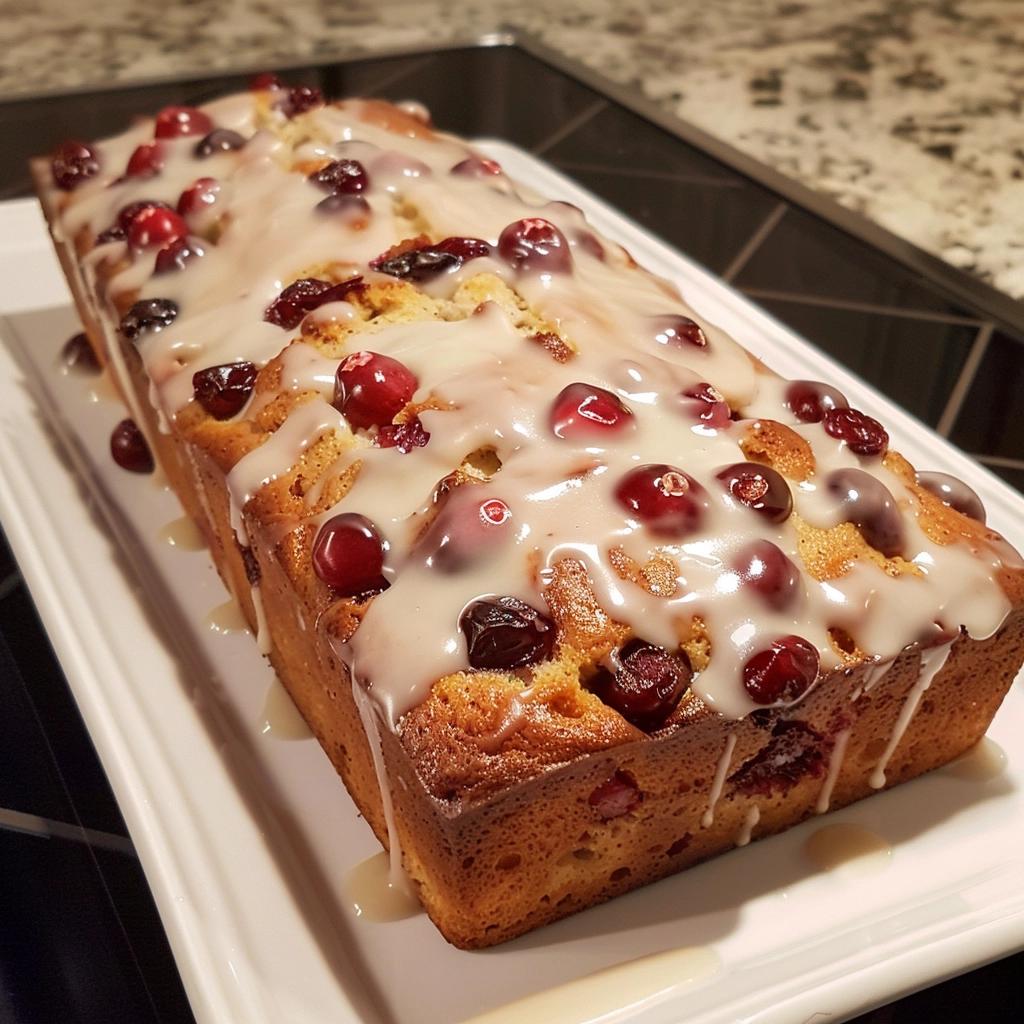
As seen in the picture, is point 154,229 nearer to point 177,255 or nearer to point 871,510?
point 177,255

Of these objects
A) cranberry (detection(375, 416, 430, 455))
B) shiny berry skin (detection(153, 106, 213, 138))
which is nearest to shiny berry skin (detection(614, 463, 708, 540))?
cranberry (detection(375, 416, 430, 455))

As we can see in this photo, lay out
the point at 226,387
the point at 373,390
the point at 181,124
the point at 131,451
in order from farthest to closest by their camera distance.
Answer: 1. the point at 181,124
2. the point at 131,451
3. the point at 226,387
4. the point at 373,390

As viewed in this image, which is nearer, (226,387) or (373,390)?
(373,390)

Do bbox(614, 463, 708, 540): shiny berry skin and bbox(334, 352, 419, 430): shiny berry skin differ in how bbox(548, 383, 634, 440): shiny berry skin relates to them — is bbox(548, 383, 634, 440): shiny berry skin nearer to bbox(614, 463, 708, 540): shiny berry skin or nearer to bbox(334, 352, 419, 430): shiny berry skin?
bbox(614, 463, 708, 540): shiny berry skin

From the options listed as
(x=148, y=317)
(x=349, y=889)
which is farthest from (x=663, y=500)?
(x=148, y=317)

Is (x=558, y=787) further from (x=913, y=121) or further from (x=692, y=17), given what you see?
(x=692, y=17)

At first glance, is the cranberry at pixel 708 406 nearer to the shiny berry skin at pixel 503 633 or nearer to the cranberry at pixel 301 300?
the shiny berry skin at pixel 503 633

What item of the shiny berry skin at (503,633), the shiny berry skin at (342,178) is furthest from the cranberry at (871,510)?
the shiny berry skin at (342,178)
